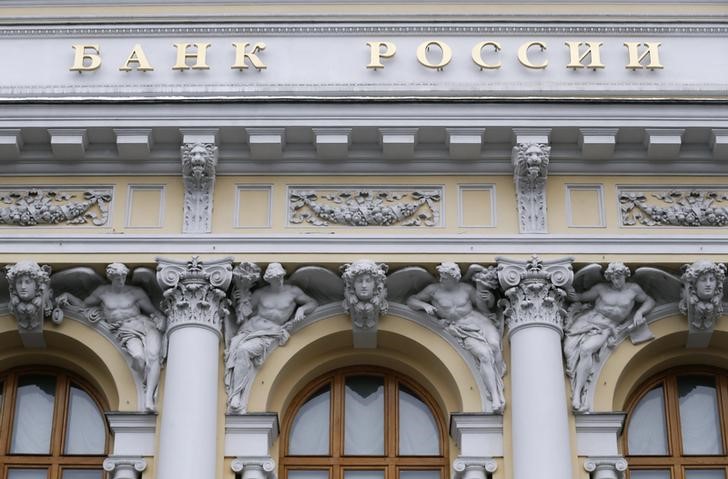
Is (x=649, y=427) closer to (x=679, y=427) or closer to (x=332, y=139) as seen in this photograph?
(x=679, y=427)

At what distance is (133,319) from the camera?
21844 millimetres

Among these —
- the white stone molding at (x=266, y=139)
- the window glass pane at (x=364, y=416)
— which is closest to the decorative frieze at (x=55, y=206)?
the white stone molding at (x=266, y=139)

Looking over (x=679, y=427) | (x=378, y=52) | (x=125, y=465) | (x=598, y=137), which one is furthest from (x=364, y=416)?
(x=378, y=52)

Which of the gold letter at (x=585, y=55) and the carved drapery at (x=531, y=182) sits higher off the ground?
the gold letter at (x=585, y=55)

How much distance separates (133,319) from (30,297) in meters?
Result: 1.16

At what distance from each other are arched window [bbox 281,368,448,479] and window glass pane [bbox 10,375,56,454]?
2.69 metres

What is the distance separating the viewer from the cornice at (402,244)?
21.9 metres

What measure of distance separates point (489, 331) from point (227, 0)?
18.0ft

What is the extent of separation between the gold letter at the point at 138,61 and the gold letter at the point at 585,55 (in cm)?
496

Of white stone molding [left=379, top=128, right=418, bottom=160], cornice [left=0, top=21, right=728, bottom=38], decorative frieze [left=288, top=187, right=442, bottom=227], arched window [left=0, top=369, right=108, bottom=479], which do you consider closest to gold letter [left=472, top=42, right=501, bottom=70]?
cornice [left=0, top=21, right=728, bottom=38]

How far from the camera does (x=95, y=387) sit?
22141 mm

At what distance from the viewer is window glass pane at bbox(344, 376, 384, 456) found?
71.5 ft

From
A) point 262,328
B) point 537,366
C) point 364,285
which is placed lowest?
point 537,366

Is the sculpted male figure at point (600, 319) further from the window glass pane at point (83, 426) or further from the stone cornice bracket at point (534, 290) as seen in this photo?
the window glass pane at point (83, 426)
